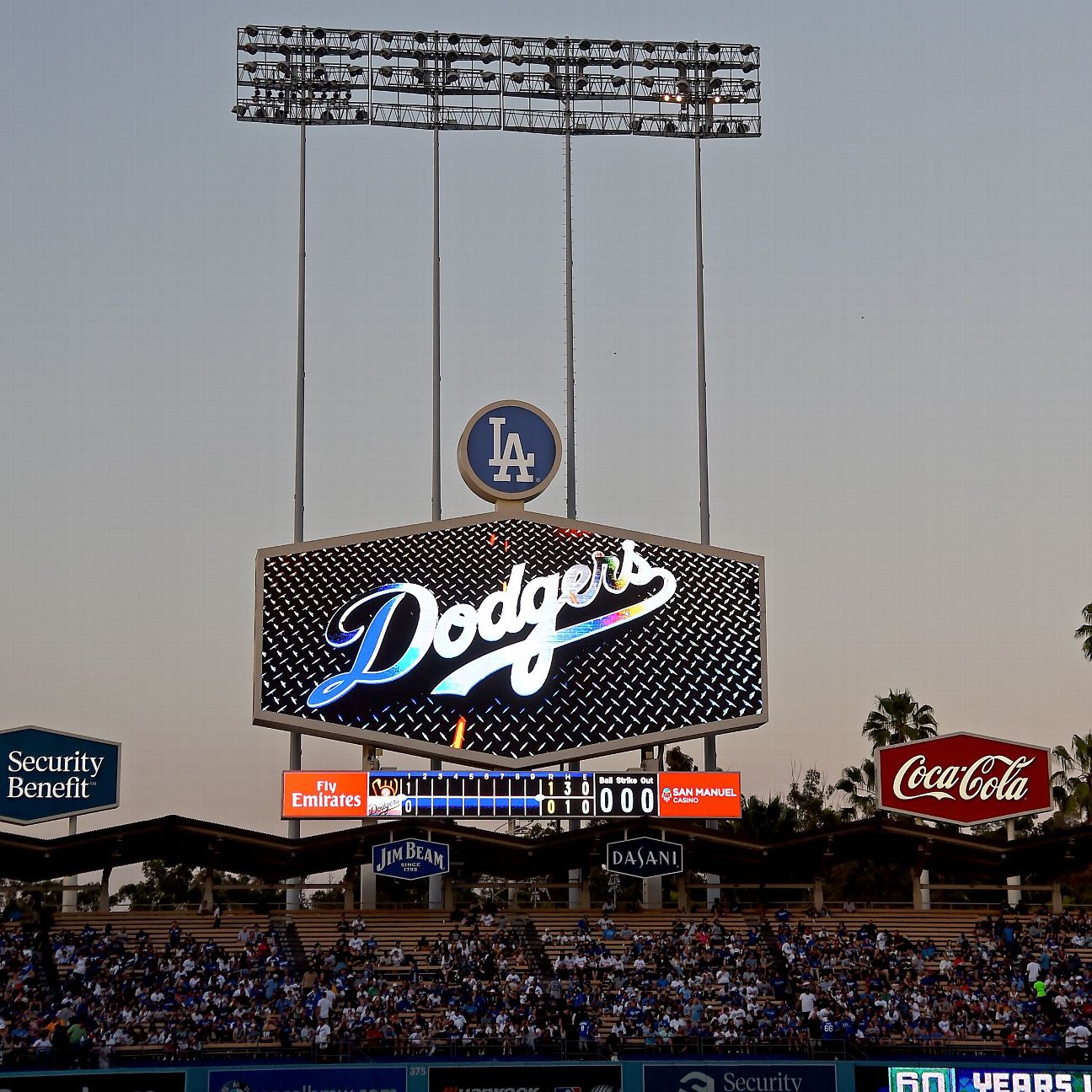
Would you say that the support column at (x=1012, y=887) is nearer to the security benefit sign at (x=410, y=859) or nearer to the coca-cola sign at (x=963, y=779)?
the coca-cola sign at (x=963, y=779)

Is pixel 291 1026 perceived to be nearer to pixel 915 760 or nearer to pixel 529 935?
pixel 529 935

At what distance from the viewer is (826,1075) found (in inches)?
1438

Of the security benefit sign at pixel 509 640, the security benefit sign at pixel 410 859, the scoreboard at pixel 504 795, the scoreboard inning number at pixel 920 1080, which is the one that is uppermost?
the security benefit sign at pixel 509 640

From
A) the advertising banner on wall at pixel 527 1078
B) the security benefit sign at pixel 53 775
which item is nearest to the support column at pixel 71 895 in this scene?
the security benefit sign at pixel 53 775

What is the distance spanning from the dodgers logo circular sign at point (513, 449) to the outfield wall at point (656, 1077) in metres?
14.3

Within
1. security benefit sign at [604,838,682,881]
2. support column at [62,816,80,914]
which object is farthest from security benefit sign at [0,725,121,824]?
security benefit sign at [604,838,682,881]

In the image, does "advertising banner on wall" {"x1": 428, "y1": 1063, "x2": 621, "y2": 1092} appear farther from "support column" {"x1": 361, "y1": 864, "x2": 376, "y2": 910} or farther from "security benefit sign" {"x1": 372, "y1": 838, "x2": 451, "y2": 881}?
"support column" {"x1": 361, "y1": 864, "x2": 376, "y2": 910}

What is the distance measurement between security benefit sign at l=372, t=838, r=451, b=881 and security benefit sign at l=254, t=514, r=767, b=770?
7.01 ft

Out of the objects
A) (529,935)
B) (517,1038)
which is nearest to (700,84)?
(529,935)

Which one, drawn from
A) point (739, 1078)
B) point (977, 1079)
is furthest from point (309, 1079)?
point (977, 1079)

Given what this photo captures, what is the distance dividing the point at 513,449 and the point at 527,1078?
15389 mm

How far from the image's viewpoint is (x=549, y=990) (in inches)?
1550

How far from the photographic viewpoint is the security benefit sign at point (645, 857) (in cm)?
4228

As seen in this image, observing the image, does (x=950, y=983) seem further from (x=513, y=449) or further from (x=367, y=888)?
(x=513, y=449)
